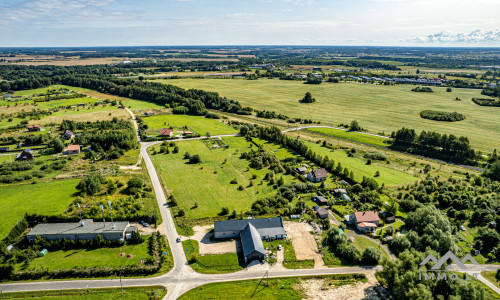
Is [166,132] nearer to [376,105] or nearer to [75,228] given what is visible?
[75,228]

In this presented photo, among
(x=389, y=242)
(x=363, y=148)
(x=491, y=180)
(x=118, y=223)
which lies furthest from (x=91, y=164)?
(x=491, y=180)

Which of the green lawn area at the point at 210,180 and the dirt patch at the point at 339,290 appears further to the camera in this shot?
the green lawn area at the point at 210,180

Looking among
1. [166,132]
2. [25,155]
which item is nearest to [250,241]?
[166,132]

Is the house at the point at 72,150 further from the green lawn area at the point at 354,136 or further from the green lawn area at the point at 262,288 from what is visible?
the green lawn area at the point at 354,136

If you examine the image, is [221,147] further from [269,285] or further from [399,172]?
[269,285]

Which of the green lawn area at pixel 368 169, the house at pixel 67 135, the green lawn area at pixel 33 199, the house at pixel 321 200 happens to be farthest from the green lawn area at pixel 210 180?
the house at pixel 67 135
